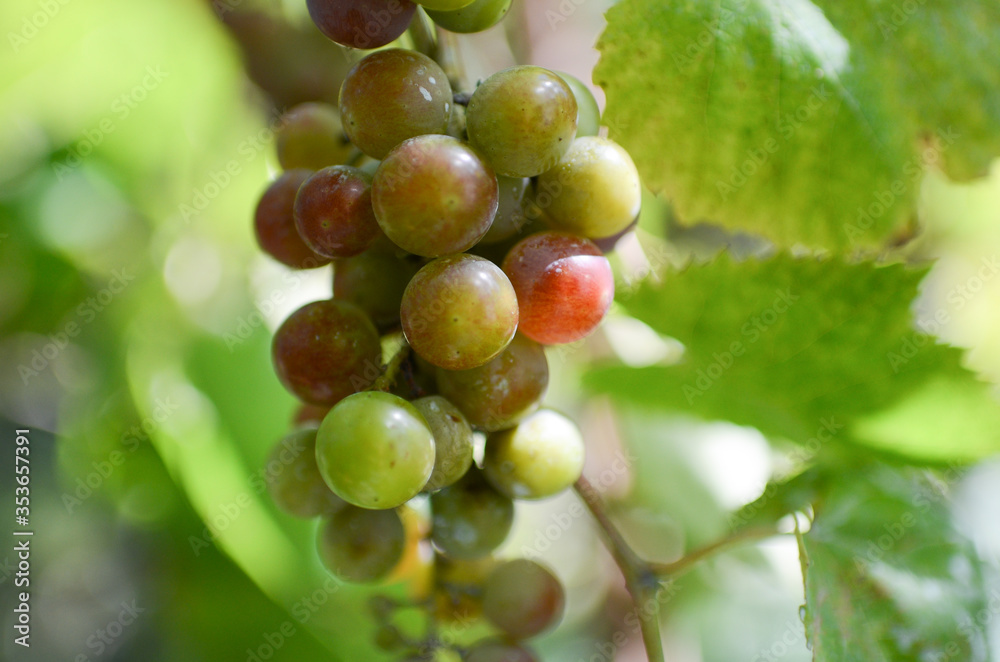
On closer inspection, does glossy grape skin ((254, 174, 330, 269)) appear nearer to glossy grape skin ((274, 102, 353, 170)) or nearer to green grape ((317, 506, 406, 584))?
glossy grape skin ((274, 102, 353, 170))

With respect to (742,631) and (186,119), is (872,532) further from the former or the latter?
(186,119)

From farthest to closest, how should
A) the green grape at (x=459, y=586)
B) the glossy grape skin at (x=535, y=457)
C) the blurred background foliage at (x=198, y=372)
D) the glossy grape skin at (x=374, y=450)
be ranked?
the blurred background foliage at (x=198, y=372), the green grape at (x=459, y=586), the glossy grape skin at (x=535, y=457), the glossy grape skin at (x=374, y=450)

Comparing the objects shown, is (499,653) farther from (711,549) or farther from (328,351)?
(328,351)

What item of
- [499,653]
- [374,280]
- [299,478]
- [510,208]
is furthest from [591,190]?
[499,653]

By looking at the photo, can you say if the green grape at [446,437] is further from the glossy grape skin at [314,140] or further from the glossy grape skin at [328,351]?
the glossy grape skin at [314,140]

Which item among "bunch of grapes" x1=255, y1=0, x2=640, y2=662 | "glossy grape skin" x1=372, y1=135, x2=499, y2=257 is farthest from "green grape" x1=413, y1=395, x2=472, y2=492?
"glossy grape skin" x1=372, y1=135, x2=499, y2=257

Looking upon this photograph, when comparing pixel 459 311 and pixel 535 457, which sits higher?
pixel 459 311

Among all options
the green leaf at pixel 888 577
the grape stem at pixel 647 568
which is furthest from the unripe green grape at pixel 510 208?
the green leaf at pixel 888 577
